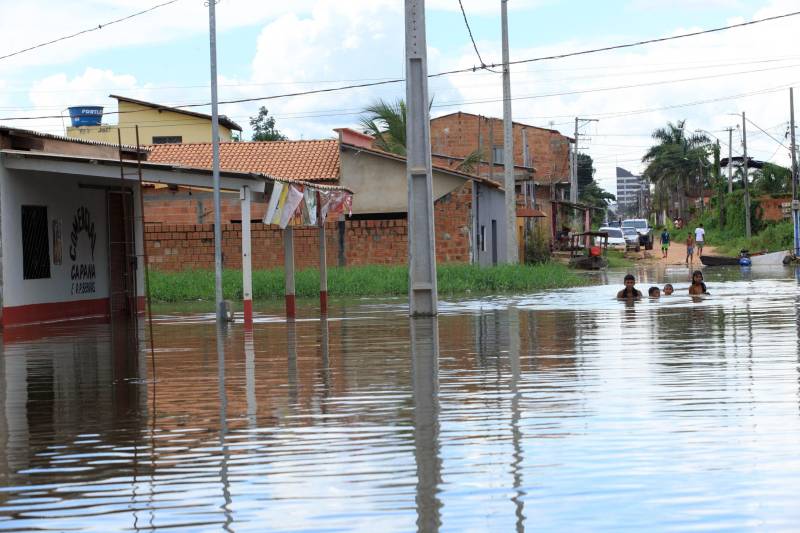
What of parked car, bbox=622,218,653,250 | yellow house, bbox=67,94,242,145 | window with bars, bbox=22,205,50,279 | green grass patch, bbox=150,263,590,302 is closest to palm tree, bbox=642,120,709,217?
parked car, bbox=622,218,653,250

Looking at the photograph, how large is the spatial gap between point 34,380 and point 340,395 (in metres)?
4.36

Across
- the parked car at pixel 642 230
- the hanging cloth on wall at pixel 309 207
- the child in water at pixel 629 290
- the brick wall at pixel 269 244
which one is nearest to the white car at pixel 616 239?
the parked car at pixel 642 230

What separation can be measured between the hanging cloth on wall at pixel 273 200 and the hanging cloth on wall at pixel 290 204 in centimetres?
34

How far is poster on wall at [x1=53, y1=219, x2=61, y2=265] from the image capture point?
24672 millimetres

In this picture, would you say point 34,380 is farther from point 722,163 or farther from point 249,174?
point 722,163

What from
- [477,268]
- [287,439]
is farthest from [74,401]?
[477,268]

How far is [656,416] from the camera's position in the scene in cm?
941

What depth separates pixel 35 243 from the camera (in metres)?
23.9

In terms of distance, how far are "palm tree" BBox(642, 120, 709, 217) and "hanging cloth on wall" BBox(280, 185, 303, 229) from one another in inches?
3597

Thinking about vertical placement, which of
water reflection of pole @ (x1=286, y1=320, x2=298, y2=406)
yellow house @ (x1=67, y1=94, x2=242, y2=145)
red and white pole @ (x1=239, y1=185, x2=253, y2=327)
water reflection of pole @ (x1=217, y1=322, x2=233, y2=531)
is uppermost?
yellow house @ (x1=67, y1=94, x2=242, y2=145)

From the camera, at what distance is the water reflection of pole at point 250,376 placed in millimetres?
10188

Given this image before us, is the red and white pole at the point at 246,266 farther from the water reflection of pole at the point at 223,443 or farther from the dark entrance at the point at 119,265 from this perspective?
the dark entrance at the point at 119,265

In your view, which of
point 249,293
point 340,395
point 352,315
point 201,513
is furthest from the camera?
point 352,315

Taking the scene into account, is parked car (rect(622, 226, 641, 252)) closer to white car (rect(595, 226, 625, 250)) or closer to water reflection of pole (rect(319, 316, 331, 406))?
white car (rect(595, 226, 625, 250))
